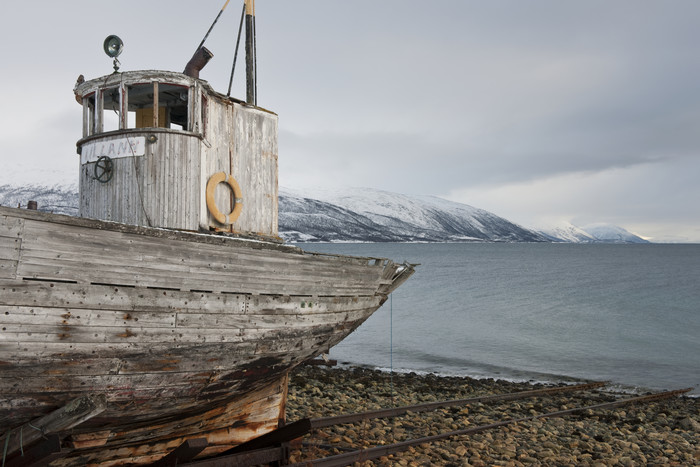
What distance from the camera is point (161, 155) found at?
7.30 m

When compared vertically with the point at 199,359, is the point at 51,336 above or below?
above

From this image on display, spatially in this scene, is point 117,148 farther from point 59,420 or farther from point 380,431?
point 380,431

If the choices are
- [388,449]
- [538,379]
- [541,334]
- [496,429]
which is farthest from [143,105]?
[541,334]

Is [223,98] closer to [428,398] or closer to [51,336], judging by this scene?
[51,336]

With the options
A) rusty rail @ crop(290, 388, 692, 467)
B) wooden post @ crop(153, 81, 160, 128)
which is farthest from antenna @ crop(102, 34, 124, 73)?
rusty rail @ crop(290, 388, 692, 467)

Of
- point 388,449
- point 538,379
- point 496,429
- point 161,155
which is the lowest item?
point 538,379

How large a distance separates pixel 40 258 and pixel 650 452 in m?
11.2

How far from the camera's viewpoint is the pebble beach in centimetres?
982

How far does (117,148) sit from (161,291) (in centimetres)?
248

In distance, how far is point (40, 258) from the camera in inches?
204

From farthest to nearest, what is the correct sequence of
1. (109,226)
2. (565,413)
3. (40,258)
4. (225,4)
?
(565,413)
(225,4)
(109,226)
(40,258)

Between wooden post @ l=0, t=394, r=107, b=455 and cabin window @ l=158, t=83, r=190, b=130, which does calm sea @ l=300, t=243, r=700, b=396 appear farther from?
wooden post @ l=0, t=394, r=107, b=455

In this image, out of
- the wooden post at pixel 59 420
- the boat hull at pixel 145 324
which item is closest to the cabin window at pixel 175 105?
the boat hull at pixel 145 324

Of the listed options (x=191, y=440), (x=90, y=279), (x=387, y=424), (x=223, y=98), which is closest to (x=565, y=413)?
(x=387, y=424)
